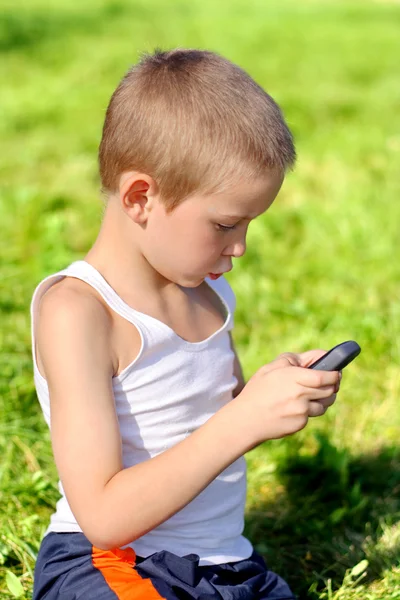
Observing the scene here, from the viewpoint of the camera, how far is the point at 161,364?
183 cm

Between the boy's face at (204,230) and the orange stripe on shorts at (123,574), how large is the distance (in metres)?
0.58

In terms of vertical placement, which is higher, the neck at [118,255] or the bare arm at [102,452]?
the neck at [118,255]

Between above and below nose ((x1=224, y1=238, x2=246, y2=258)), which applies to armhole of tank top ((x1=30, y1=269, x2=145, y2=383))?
below

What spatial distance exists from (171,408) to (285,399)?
358mm

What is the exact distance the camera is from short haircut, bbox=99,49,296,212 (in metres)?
1.65

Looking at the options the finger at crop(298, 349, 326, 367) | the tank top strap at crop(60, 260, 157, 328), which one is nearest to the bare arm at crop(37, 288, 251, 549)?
the tank top strap at crop(60, 260, 157, 328)

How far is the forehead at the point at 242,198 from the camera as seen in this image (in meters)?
1.67

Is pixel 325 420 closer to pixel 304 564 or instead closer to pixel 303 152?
pixel 304 564

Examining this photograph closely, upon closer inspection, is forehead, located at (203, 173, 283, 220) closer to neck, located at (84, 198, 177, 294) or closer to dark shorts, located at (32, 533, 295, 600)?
neck, located at (84, 198, 177, 294)

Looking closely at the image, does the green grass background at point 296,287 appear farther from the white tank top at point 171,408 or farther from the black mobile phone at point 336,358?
the black mobile phone at point 336,358

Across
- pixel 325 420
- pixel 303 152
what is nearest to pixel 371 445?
pixel 325 420

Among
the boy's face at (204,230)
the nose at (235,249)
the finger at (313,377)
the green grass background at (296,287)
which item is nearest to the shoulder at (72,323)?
the boy's face at (204,230)

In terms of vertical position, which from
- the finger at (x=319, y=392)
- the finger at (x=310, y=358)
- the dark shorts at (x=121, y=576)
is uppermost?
the finger at (x=310, y=358)

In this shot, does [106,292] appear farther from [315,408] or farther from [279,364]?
[315,408]
